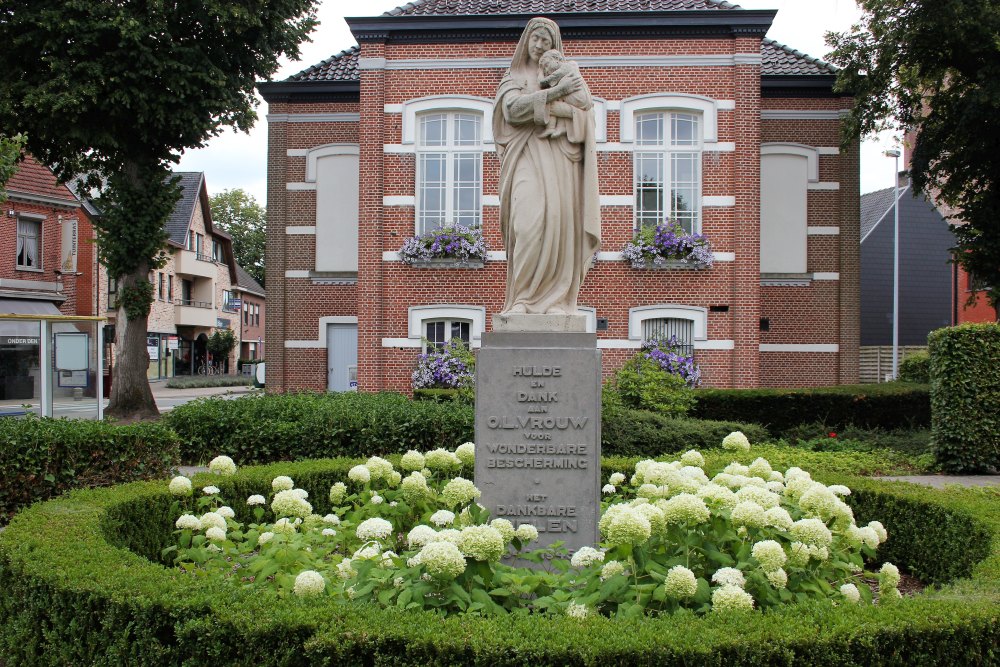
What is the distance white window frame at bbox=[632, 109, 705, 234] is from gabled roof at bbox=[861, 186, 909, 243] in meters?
20.7

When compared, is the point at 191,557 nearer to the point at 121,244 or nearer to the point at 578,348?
the point at 578,348

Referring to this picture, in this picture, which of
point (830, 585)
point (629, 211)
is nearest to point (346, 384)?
point (629, 211)

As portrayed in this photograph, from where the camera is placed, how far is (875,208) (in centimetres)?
3831

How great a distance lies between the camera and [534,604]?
4.02 meters

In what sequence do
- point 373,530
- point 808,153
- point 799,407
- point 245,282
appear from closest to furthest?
point 373,530 → point 799,407 → point 808,153 → point 245,282

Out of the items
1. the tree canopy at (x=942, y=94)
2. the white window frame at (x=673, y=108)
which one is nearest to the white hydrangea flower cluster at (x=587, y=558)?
the white window frame at (x=673, y=108)

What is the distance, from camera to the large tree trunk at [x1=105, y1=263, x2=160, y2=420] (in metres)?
20.4

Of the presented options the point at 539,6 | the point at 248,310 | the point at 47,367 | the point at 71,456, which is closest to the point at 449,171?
the point at 539,6

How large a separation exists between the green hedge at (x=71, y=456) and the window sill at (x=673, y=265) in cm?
1173

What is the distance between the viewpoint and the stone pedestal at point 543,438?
5.80 meters

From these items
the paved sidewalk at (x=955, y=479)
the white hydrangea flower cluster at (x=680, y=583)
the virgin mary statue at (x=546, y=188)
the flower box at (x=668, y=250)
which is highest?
the flower box at (x=668, y=250)

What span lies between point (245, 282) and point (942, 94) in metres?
56.6

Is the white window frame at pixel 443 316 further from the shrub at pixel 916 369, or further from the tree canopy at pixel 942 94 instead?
the shrub at pixel 916 369

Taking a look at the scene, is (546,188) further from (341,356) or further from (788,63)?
(788,63)
